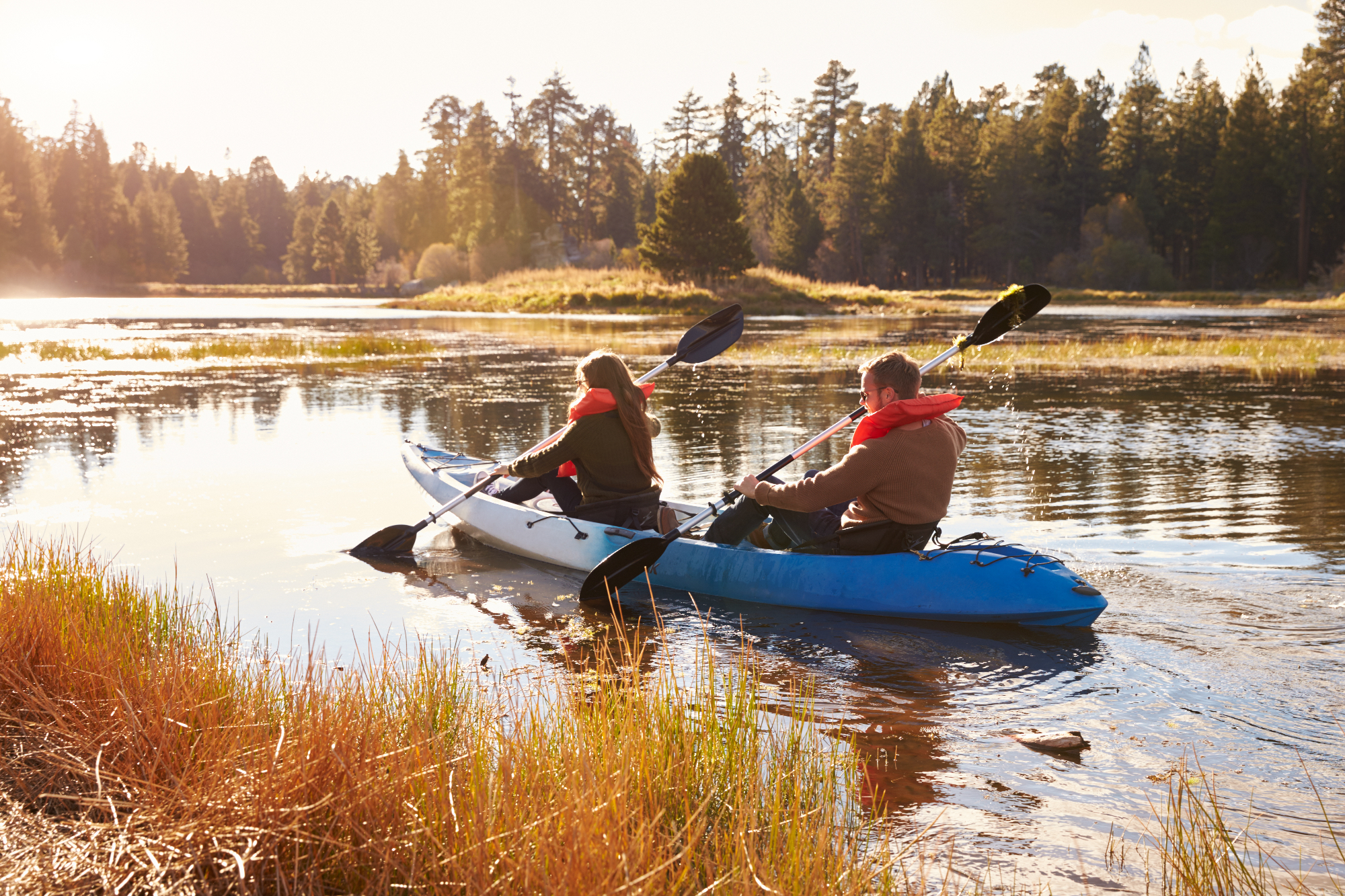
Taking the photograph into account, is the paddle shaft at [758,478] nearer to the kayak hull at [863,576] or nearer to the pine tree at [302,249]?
the kayak hull at [863,576]

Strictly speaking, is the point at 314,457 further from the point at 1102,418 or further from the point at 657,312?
the point at 657,312

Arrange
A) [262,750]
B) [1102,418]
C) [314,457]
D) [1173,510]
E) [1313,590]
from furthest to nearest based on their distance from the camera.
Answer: [1102,418]
[314,457]
[1173,510]
[1313,590]
[262,750]

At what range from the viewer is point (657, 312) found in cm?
4622

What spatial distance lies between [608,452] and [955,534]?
295cm

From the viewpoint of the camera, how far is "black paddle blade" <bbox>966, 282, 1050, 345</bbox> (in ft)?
24.2

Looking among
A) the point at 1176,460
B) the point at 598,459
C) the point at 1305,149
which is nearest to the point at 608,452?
the point at 598,459

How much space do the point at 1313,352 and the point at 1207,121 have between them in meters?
55.2

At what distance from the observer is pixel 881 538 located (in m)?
6.14

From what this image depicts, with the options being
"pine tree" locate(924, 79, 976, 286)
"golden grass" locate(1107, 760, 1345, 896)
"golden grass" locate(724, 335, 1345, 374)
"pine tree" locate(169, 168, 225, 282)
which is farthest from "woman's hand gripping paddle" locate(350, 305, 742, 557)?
"pine tree" locate(169, 168, 225, 282)

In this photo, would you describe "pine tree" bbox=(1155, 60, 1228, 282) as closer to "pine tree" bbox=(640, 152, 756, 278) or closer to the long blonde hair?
"pine tree" bbox=(640, 152, 756, 278)

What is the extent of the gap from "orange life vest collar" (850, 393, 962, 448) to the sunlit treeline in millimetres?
55713

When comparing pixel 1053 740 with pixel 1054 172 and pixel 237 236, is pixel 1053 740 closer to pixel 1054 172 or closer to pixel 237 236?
pixel 1054 172

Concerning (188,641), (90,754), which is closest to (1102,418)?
(188,641)

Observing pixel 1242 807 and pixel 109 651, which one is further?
pixel 109 651
